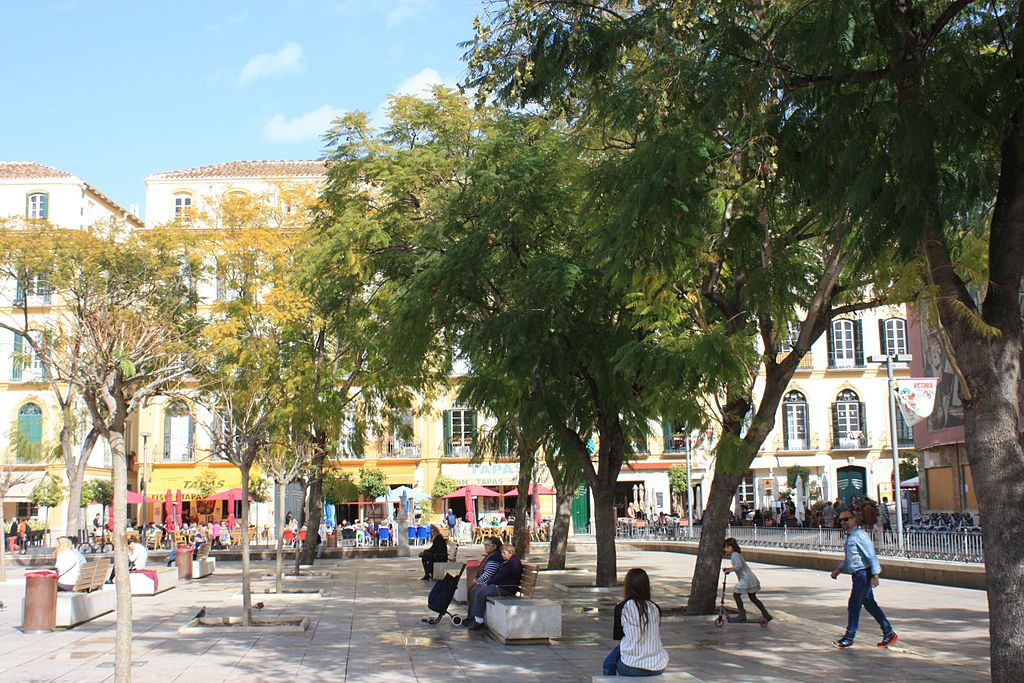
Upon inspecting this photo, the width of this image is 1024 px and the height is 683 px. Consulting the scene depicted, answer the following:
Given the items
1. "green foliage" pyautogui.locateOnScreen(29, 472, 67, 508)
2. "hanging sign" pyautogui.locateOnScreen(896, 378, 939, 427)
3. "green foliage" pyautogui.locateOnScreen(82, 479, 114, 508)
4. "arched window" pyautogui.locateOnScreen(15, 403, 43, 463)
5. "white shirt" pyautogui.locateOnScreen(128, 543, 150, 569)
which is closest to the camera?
"white shirt" pyautogui.locateOnScreen(128, 543, 150, 569)

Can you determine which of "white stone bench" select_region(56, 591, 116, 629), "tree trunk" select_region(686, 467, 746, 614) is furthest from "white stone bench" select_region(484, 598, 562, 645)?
"white stone bench" select_region(56, 591, 116, 629)

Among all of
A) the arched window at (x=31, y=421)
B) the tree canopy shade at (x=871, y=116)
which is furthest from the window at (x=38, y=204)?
the tree canopy shade at (x=871, y=116)

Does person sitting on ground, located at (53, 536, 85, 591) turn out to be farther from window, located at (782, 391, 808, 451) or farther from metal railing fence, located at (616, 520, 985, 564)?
window, located at (782, 391, 808, 451)

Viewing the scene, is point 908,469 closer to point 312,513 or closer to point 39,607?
point 312,513

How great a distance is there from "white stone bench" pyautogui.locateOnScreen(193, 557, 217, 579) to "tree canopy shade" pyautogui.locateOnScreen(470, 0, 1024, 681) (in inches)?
752

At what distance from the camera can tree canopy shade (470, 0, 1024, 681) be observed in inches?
345

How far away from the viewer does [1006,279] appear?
8.91 metres

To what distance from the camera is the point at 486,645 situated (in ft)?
45.2

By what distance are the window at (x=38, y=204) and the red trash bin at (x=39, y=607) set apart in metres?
41.7

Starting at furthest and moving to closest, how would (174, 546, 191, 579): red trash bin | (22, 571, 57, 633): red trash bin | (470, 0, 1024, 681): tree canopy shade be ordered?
(174, 546, 191, 579): red trash bin
(22, 571, 57, 633): red trash bin
(470, 0, 1024, 681): tree canopy shade

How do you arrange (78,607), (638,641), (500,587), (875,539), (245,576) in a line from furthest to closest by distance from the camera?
(875,539) < (78,607) < (245,576) < (500,587) < (638,641)

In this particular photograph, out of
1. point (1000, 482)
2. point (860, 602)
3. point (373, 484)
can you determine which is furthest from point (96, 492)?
point (1000, 482)

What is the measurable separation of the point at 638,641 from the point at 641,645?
0.13ft

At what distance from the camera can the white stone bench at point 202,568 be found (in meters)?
27.2
